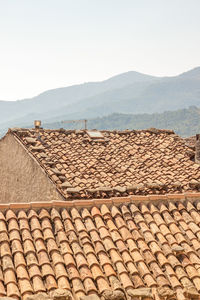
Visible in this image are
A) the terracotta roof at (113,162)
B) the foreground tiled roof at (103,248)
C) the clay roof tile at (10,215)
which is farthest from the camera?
the terracotta roof at (113,162)

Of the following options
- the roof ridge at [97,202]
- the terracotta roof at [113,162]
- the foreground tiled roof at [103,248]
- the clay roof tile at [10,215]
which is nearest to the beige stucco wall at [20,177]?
the terracotta roof at [113,162]

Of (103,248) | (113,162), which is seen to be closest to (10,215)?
(103,248)

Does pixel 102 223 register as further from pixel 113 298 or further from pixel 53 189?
pixel 53 189

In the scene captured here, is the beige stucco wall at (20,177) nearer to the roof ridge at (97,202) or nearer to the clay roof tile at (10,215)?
the roof ridge at (97,202)

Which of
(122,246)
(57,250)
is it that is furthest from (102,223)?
(57,250)

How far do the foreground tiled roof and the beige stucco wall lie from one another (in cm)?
428

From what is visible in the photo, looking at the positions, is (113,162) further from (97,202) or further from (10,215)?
(10,215)

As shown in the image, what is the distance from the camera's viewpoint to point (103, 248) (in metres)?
8.00

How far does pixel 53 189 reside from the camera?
13.4 m

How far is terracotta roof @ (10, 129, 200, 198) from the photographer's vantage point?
13.9 metres

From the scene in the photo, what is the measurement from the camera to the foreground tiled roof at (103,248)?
7.00m

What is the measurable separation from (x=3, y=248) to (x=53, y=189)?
19.8 ft

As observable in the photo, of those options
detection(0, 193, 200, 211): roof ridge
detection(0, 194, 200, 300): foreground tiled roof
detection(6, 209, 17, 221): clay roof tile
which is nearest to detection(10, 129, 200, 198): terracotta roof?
detection(0, 193, 200, 211): roof ridge

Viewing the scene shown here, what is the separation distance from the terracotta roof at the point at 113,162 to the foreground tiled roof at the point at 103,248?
12.5 feet
